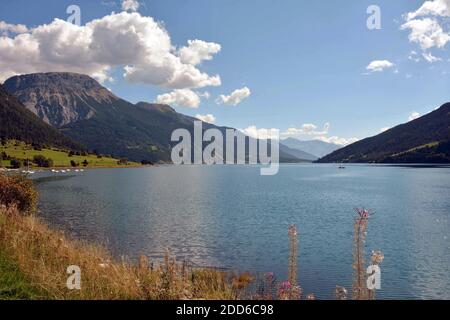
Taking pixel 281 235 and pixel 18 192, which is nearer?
pixel 18 192

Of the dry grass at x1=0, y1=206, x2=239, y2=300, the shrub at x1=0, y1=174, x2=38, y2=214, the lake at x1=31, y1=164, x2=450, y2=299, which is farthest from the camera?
the shrub at x1=0, y1=174, x2=38, y2=214

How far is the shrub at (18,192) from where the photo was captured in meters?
35.5

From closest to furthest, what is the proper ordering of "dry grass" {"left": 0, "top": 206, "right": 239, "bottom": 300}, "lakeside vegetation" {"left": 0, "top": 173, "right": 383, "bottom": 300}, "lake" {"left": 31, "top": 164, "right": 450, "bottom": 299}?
"lakeside vegetation" {"left": 0, "top": 173, "right": 383, "bottom": 300}, "dry grass" {"left": 0, "top": 206, "right": 239, "bottom": 300}, "lake" {"left": 31, "top": 164, "right": 450, "bottom": 299}

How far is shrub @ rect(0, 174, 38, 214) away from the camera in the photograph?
35500mm

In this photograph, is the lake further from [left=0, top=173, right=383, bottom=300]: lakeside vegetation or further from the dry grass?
the dry grass

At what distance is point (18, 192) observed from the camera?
3644 cm

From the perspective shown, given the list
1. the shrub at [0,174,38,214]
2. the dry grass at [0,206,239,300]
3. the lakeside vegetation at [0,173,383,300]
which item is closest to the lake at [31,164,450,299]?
the shrub at [0,174,38,214]

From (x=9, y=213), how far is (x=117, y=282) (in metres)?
17.4

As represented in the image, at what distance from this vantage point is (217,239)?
4291 cm

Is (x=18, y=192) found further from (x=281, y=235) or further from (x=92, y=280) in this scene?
(x=281, y=235)

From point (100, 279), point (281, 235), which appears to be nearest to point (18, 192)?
point (100, 279)

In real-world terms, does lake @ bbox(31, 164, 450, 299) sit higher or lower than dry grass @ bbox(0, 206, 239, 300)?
lower

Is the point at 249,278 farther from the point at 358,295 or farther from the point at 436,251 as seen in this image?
the point at 436,251

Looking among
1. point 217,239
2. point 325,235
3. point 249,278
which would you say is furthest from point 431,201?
point 249,278
